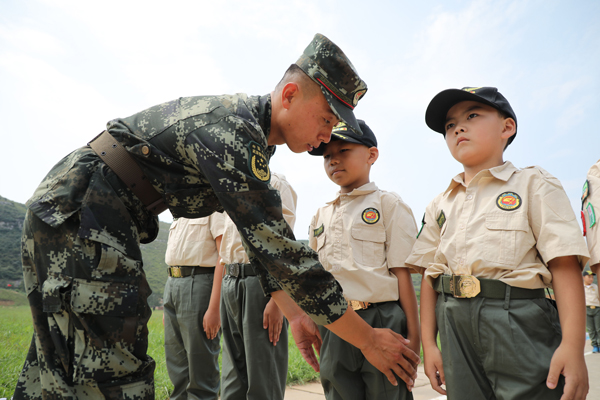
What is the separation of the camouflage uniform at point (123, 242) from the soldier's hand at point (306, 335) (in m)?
0.62

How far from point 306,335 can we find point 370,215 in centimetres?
79

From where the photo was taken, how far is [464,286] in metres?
1.72

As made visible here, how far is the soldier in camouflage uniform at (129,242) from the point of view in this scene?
1.28 meters

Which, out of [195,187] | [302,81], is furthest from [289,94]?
[195,187]

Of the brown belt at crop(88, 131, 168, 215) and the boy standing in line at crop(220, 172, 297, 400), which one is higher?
the brown belt at crop(88, 131, 168, 215)

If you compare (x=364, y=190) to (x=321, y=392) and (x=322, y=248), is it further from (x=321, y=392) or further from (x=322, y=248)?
(x=321, y=392)

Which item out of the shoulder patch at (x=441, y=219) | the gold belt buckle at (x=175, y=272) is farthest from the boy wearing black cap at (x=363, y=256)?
the gold belt buckle at (x=175, y=272)

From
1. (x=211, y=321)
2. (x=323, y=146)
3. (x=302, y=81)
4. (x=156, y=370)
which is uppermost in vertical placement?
(x=302, y=81)

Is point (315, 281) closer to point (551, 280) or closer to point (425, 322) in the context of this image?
point (425, 322)

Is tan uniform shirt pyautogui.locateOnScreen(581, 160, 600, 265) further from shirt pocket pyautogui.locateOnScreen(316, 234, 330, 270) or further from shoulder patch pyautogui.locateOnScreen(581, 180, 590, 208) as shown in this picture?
shirt pocket pyautogui.locateOnScreen(316, 234, 330, 270)

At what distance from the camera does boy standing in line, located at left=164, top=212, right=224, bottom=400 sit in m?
3.16

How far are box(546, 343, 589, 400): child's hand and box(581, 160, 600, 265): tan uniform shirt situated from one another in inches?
15.3

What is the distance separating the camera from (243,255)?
2.88 metres

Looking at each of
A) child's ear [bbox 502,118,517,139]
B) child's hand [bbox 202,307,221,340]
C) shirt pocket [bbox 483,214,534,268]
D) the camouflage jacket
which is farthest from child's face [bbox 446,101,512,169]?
child's hand [bbox 202,307,221,340]
